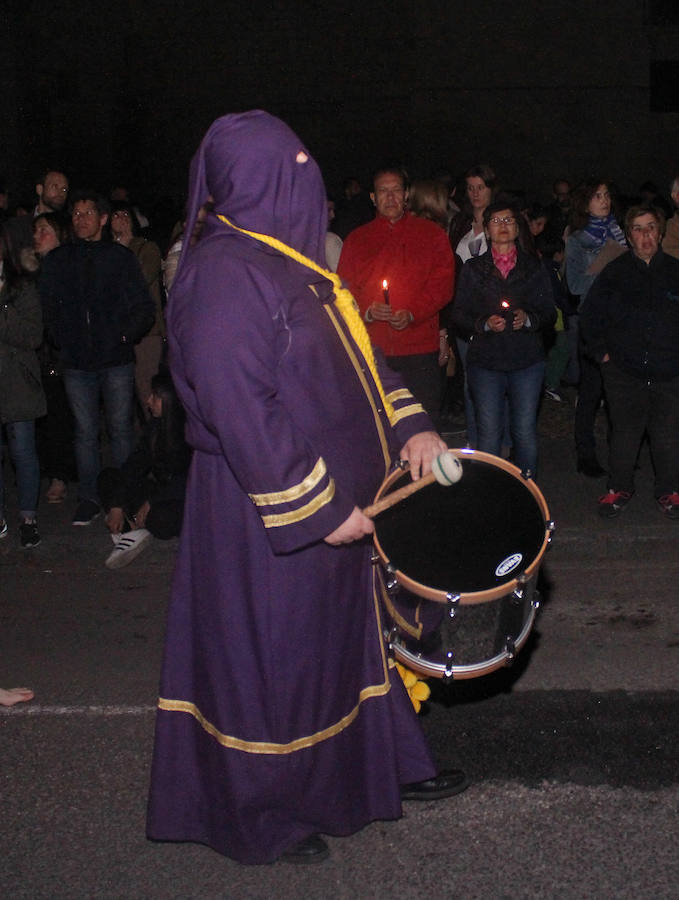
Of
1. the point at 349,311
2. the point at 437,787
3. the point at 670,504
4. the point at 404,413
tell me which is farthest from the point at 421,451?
the point at 670,504

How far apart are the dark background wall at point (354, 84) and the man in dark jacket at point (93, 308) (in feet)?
46.5

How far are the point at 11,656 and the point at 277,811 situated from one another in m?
2.51

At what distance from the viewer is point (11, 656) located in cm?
546

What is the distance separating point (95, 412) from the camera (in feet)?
24.0

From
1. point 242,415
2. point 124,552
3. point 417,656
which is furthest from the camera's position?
point 124,552

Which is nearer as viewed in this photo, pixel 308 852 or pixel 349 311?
pixel 349 311

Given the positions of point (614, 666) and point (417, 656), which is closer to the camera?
point (417, 656)

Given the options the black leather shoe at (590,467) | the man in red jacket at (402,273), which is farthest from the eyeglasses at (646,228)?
the black leather shoe at (590,467)

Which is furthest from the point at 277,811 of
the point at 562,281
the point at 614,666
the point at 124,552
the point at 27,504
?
the point at 562,281

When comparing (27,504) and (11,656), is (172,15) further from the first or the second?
(11,656)

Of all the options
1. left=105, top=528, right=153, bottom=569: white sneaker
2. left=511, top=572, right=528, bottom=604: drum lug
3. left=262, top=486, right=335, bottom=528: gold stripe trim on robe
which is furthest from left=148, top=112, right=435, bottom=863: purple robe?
left=105, top=528, right=153, bottom=569: white sneaker

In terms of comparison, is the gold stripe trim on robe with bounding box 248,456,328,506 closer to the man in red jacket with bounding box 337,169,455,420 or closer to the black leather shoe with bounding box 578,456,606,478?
the man in red jacket with bounding box 337,169,455,420

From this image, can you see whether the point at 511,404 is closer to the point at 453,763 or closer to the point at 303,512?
the point at 453,763

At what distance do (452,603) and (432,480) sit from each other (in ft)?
1.07
